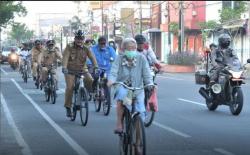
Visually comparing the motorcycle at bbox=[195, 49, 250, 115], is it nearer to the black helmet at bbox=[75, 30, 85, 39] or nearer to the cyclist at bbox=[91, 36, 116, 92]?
the cyclist at bbox=[91, 36, 116, 92]

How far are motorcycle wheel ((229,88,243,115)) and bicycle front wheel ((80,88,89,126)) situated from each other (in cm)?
348

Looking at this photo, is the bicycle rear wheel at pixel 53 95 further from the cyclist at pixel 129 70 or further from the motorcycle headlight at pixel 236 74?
the cyclist at pixel 129 70

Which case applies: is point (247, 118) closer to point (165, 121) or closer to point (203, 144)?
point (165, 121)

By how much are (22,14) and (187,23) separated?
21.0m

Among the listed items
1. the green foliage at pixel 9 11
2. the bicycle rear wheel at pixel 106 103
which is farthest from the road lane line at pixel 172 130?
the green foliage at pixel 9 11

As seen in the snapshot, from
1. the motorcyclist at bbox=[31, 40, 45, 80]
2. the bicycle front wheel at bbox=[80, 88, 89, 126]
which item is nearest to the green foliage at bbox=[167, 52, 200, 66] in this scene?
the motorcyclist at bbox=[31, 40, 45, 80]

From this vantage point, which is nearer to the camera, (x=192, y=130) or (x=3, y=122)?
(x=192, y=130)

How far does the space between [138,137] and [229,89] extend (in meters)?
6.79

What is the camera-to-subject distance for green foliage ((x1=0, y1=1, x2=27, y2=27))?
6511 cm

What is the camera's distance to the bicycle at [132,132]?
322 inches

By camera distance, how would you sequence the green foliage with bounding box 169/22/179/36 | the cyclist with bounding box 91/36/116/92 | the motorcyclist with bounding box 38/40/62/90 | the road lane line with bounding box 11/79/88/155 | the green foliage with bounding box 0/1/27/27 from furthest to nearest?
the green foliage with bounding box 0/1/27/27 → the green foliage with bounding box 169/22/179/36 → the motorcyclist with bounding box 38/40/62/90 → the cyclist with bounding box 91/36/116/92 → the road lane line with bounding box 11/79/88/155

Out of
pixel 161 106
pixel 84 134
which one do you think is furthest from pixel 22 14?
pixel 84 134

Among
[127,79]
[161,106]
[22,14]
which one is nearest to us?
[127,79]

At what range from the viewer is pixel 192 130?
1195cm
